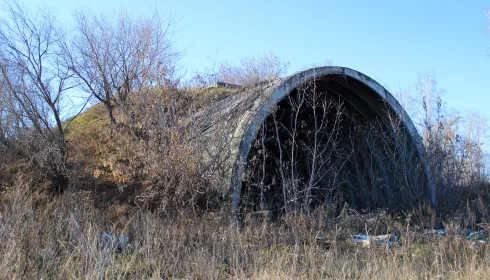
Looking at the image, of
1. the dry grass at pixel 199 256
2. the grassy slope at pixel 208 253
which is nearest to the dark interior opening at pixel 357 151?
the grassy slope at pixel 208 253

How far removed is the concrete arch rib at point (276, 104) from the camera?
8602 mm

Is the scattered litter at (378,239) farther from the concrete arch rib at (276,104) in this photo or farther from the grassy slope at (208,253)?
the concrete arch rib at (276,104)

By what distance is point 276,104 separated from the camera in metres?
9.39

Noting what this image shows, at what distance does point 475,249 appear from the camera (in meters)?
6.13

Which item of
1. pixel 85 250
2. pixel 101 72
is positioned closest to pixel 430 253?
pixel 85 250

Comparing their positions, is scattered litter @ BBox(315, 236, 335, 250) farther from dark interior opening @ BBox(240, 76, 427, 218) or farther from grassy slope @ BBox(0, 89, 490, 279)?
dark interior opening @ BBox(240, 76, 427, 218)

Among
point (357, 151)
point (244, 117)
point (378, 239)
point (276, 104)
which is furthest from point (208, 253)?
point (357, 151)

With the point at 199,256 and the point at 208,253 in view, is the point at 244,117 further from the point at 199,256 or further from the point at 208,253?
the point at 199,256

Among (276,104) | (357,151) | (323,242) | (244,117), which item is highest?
(276,104)

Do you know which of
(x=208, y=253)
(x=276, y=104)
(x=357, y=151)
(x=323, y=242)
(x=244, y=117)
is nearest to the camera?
(x=208, y=253)

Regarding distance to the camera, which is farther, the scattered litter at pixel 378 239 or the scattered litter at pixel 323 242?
the scattered litter at pixel 323 242

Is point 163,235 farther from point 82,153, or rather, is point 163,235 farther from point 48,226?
point 82,153

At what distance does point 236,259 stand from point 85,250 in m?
1.66

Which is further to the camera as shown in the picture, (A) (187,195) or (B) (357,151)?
(B) (357,151)
